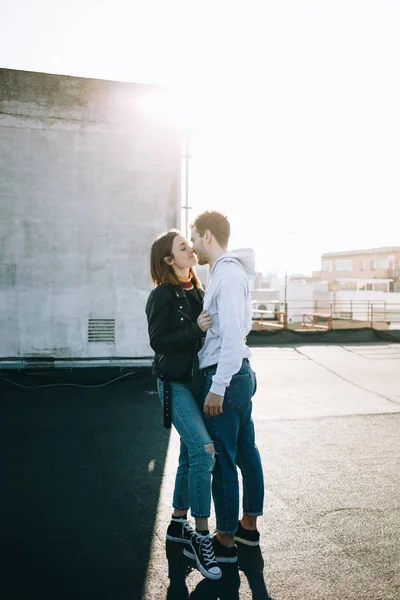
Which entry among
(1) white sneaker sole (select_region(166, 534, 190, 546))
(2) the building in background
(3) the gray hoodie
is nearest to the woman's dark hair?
(3) the gray hoodie

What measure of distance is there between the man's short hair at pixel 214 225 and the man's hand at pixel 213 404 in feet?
3.02

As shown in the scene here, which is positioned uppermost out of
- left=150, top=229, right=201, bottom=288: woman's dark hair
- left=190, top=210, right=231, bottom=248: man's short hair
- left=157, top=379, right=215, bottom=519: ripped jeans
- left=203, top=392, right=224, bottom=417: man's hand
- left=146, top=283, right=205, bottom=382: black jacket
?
left=190, top=210, right=231, bottom=248: man's short hair

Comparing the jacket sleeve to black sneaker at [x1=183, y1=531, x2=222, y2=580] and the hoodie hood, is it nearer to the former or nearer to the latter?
the hoodie hood

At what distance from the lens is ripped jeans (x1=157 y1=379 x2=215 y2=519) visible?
9.89 feet

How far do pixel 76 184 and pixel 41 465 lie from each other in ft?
21.0

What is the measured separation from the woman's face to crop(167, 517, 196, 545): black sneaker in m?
1.63

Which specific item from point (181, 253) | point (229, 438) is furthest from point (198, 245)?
point (229, 438)

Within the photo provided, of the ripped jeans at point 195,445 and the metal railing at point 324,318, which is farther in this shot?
the metal railing at point 324,318

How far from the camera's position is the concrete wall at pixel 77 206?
971 cm

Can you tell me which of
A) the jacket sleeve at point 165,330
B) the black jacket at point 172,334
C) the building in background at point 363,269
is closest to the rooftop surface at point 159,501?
the black jacket at point 172,334

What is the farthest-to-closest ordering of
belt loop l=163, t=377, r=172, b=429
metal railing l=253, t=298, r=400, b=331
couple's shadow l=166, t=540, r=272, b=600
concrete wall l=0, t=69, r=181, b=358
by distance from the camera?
metal railing l=253, t=298, r=400, b=331, concrete wall l=0, t=69, r=181, b=358, belt loop l=163, t=377, r=172, b=429, couple's shadow l=166, t=540, r=272, b=600

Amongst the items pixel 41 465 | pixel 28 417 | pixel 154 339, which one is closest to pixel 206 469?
pixel 154 339

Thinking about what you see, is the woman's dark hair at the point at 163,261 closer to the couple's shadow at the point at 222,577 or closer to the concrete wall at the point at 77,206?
the couple's shadow at the point at 222,577

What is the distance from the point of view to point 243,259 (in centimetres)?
317
